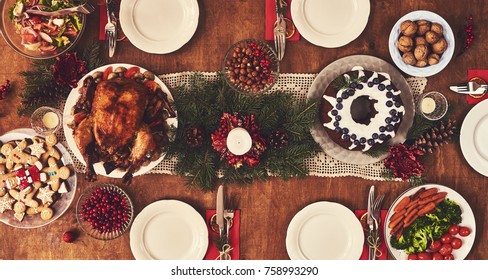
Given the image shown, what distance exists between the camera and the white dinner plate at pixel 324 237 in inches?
61.4

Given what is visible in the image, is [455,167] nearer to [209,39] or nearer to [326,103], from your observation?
[326,103]

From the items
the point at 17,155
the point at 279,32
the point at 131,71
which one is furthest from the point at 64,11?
the point at 279,32

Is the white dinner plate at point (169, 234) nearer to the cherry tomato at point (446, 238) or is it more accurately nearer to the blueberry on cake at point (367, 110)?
the blueberry on cake at point (367, 110)

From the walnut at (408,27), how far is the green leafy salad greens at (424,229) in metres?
0.62

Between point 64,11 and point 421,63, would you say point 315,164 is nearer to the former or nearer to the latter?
point 421,63

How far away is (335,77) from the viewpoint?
154 centimetres

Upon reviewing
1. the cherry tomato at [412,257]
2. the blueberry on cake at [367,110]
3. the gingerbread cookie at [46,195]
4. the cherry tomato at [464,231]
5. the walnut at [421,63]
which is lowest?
the cherry tomato at [412,257]

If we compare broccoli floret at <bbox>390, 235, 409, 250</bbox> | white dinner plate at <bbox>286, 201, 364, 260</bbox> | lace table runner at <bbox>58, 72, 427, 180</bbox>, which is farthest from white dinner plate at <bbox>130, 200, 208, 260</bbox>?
broccoli floret at <bbox>390, 235, 409, 250</bbox>

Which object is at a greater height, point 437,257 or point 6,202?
point 6,202

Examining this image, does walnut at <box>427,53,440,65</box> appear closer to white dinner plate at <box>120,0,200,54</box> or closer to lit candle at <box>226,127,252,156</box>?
lit candle at <box>226,127,252,156</box>

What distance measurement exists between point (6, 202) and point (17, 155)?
0.18 meters

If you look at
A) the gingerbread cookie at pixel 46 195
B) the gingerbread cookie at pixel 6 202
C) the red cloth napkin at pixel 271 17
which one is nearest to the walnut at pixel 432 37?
the red cloth napkin at pixel 271 17
